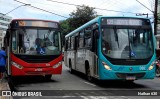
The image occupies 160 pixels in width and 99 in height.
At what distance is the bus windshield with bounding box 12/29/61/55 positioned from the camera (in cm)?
1448

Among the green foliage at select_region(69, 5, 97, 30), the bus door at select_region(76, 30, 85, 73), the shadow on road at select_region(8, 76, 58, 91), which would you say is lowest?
the shadow on road at select_region(8, 76, 58, 91)

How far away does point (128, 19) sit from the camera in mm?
13711

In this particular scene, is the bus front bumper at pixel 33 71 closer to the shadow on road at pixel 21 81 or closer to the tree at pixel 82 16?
the shadow on road at pixel 21 81

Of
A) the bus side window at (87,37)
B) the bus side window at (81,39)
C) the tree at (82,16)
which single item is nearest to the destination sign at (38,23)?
the bus side window at (87,37)

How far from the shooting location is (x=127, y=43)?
1323 centimetres

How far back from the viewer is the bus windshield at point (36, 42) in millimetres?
→ 14477

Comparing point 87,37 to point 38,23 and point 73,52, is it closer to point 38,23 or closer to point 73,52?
point 38,23

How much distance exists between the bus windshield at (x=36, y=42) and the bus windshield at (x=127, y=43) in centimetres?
289

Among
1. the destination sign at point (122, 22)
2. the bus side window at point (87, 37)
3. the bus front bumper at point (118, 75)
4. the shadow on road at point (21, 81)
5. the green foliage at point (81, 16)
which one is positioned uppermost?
the green foliage at point (81, 16)

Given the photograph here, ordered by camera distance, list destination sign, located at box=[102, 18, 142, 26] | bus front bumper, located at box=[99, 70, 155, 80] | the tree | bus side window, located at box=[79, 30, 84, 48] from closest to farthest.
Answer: bus front bumper, located at box=[99, 70, 155, 80]
destination sign, located at box=[102, 18, 142, 26]
bus side window, located at box=[79, 30, 84, 48]
the tree

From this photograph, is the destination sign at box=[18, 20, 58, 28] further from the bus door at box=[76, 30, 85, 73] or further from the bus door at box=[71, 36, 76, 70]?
the bus door at box=[71, 36, 76, 70]

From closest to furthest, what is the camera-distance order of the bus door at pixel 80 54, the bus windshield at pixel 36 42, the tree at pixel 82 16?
the bus windshield at pixel 36 42 → the bus door at pixel 80 54 → the tree at pixel 82 16

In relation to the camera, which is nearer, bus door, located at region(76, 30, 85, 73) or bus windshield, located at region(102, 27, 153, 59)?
bus windshield, located at region(102, 27, 153, 59)

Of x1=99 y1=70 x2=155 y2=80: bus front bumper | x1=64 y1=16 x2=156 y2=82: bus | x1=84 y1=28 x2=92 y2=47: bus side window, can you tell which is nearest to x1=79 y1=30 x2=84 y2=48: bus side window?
x1=84 y1=28 x2=92 y2=47: bus side window
